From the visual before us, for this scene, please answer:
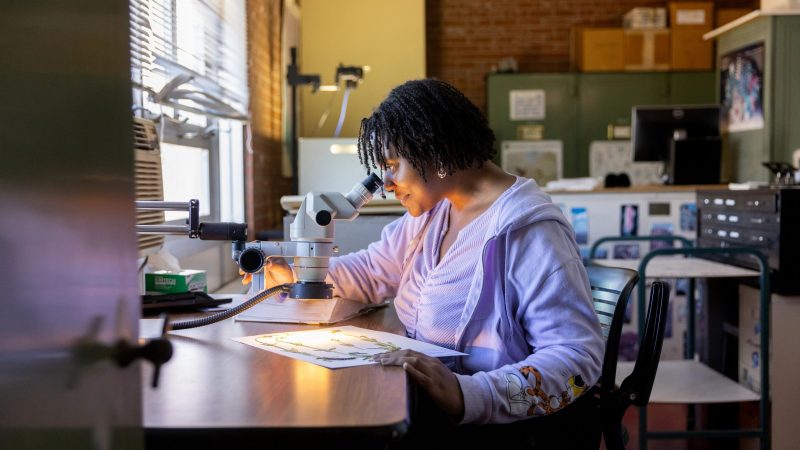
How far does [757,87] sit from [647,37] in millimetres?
1115

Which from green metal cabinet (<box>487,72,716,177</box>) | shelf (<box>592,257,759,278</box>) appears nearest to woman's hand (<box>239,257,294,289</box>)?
shelf (<box>592,257,759,278</box>)

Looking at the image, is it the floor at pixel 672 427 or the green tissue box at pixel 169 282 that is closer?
the green tissue box at pixel 169 282

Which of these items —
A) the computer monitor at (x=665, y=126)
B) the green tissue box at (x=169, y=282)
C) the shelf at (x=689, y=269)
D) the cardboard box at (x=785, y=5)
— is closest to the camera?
the green tissue box at (x=169, y=282)

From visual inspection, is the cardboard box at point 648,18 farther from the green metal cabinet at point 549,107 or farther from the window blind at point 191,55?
the window blind at point 191,55

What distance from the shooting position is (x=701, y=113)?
5.81m

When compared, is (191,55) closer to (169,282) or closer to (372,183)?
(169,282)

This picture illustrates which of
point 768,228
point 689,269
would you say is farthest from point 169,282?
point 768,228

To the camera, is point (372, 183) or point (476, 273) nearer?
point (476, 273)

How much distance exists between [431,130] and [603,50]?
598cm

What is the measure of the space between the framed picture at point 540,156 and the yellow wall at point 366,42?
1.30 meters

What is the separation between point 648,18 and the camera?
714 cm

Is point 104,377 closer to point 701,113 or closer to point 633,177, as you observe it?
point 701,113

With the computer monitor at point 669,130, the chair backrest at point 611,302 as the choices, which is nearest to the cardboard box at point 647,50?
the computer monitor at point 669,130

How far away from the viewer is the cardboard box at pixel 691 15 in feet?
23.6
